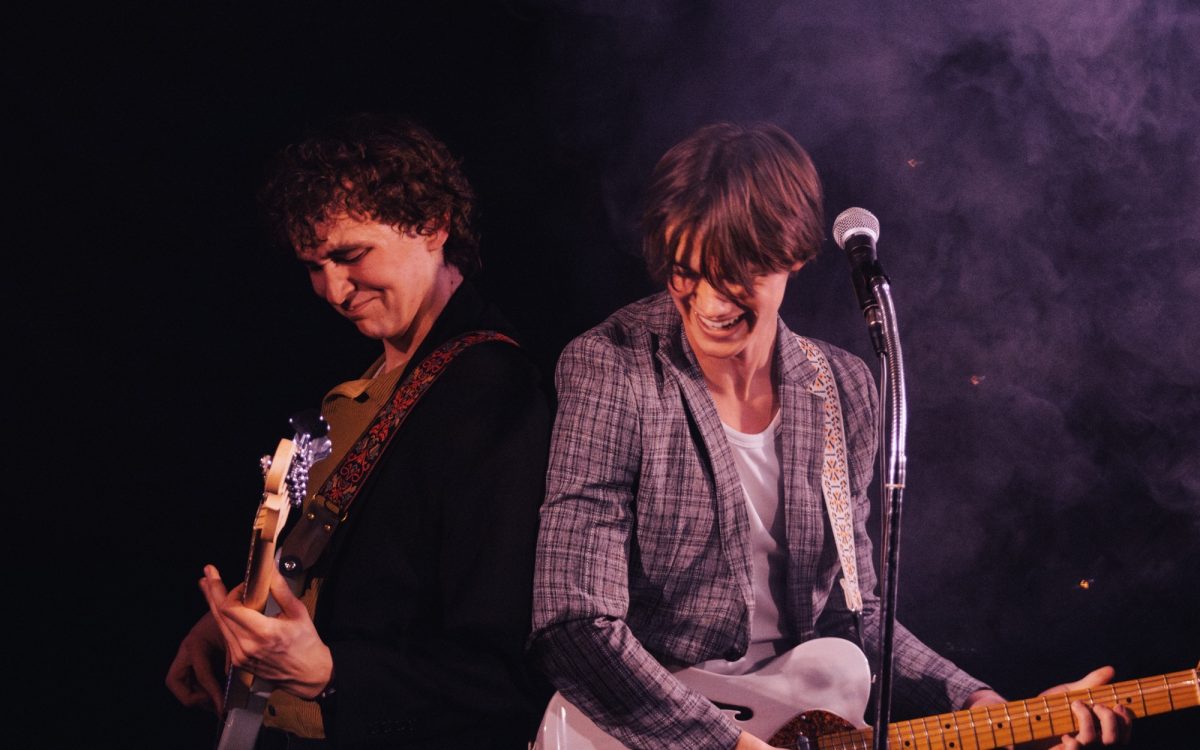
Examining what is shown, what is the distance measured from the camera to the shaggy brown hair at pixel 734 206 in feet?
7.32

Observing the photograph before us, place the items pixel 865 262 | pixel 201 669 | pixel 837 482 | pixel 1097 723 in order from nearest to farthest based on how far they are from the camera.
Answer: pixel 865 262
pixel 1097 723
pixel 201 669
pixel 837 482

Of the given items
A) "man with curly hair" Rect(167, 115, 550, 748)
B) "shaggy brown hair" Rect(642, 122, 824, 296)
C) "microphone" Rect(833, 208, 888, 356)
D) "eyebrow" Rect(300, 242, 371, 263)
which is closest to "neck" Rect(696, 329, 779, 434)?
"shaggy brown hair" Rect(642, 122, 824, 296)

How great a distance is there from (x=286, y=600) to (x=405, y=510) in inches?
13.4

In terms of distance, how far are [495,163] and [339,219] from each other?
650 millimetres

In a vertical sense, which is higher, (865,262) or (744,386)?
(865,262)

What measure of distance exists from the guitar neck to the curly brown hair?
1.55 m

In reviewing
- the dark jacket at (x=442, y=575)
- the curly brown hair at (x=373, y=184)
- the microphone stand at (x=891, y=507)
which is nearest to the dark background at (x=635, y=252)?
the curly brown hair at (x=373, y=184)

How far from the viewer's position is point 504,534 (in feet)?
6.91

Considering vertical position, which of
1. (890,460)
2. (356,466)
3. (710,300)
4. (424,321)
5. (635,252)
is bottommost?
(356,466)

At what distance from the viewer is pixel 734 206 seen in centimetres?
224

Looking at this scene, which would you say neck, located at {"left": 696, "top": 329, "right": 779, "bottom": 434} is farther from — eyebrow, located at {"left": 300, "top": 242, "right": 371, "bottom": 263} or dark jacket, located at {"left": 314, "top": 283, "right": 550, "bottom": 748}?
eyebrow, located at {"left": 300, "top": 242, "right": 371, "bottom": 263}

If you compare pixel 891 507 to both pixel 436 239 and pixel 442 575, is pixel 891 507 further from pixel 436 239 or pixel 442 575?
pixel 436 239

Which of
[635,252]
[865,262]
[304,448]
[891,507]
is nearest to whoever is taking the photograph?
[891,507]

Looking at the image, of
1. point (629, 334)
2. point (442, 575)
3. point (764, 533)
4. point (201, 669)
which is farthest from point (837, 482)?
point (201, 669)
